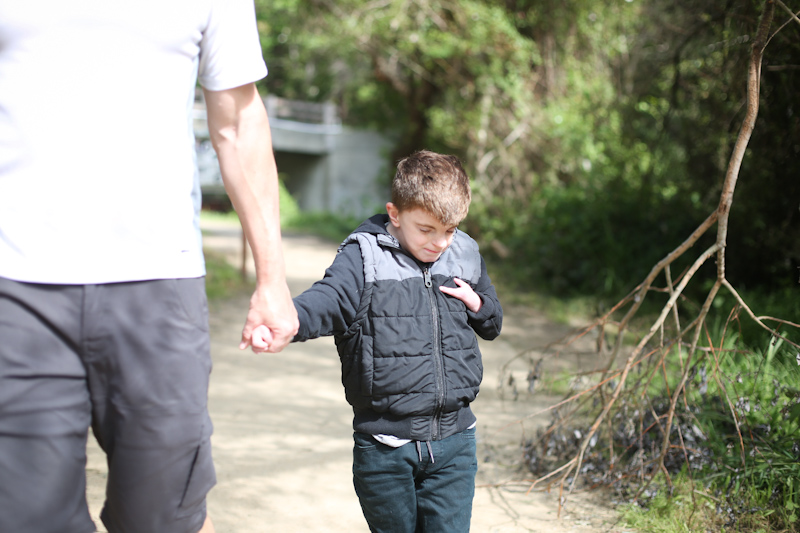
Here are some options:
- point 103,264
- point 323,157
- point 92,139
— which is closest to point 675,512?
point 103,264

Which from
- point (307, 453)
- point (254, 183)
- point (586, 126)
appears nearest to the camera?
point (254, 183)

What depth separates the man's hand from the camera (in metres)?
1.62

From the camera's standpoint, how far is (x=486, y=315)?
2119mm

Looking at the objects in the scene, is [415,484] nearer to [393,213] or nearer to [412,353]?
[412,353]

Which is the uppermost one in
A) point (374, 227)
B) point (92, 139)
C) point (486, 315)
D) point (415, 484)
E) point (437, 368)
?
point (92, 139)

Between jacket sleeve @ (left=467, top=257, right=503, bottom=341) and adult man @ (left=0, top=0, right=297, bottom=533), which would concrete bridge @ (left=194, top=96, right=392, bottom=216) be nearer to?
jacket sleeve @ (left=467, top=257, right=503, bottom=341)

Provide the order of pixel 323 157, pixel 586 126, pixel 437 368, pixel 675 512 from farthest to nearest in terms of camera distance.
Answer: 1. pixel 323 157
2. pixel 586 126
3. pixel 675 512
4. pixel 437 368

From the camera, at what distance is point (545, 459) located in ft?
11.7

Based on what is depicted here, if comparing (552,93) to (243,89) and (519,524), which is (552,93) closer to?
(519,524)

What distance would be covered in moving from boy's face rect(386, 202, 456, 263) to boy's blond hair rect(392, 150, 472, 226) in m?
0.02

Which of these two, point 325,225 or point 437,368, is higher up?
point 437,368

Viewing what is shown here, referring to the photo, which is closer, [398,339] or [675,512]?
[398,339]

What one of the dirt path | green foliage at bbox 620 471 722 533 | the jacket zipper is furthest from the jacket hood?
green foliage at bbox 620 471 722 533

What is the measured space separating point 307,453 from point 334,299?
206 cm
